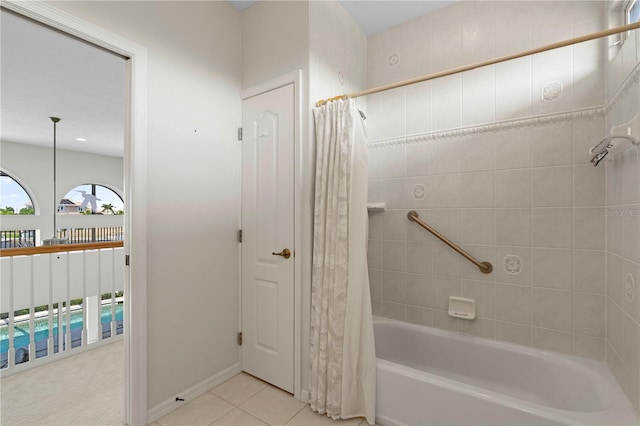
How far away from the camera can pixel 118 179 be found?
7121mm

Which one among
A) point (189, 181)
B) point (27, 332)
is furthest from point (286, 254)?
point (27, 332)

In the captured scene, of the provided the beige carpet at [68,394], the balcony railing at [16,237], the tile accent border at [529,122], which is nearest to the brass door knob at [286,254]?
the tile accent border at [529,122]

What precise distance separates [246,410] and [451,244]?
1.72m

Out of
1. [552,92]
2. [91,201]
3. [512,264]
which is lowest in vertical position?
[512,264]

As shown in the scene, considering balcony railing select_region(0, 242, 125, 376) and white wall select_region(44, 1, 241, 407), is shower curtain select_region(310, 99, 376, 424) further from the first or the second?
balcony railing select_region(0, 242, 125, 376)

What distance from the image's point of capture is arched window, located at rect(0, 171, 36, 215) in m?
5.59

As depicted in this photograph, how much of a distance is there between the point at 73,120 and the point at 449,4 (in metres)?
5.14

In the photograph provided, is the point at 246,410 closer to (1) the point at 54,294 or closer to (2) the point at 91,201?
(1) the point at 54,294

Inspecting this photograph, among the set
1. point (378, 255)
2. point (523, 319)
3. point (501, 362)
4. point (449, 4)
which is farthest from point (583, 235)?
point (449, 4)

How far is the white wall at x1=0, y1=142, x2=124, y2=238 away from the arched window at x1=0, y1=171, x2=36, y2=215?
0.29ft

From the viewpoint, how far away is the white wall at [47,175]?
5609 mm

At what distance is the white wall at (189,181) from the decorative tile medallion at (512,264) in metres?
1.88

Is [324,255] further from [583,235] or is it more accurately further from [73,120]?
[73,120]

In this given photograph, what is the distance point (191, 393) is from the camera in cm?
193
